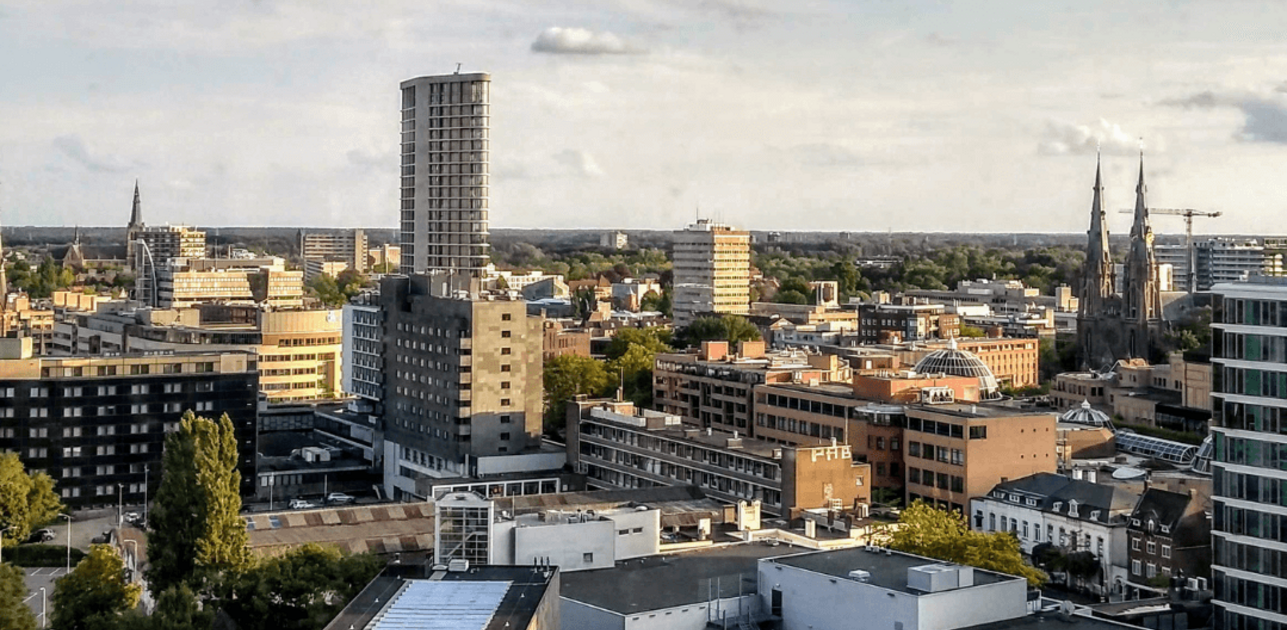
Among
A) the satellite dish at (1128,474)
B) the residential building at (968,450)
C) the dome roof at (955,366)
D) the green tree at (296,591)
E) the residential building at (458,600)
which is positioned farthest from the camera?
the dome roof at (955,366)

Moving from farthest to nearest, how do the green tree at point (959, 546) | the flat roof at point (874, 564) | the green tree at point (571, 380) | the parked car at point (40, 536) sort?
the green tree at point (571, 380) < the parked car at point (40, 536) < the green tree at point (959, 546) < the flat roof at point (874, 564)

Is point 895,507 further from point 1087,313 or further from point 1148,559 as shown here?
point 1087,313

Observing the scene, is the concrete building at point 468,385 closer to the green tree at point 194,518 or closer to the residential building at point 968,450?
the residential building at point 968,450

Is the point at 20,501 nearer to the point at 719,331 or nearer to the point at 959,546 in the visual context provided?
the point at 959,546

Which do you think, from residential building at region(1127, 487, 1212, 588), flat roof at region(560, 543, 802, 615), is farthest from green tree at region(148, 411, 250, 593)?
residential building at region(1127, 487, 1212, 588)

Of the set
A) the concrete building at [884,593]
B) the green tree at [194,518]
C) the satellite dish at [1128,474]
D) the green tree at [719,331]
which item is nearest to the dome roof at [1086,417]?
the satellite dish at [1128,474]

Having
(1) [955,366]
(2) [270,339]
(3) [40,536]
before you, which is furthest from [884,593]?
(2) [270,339]
